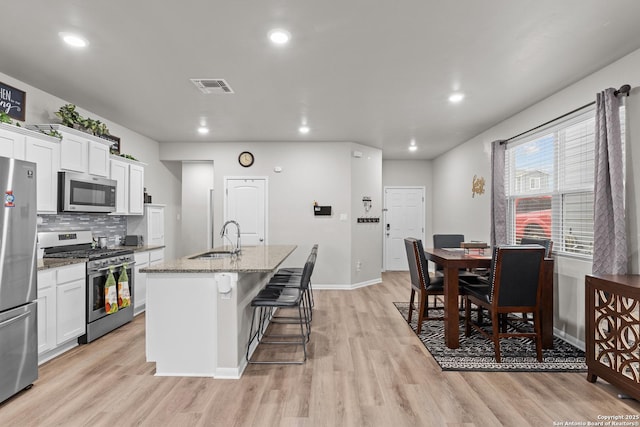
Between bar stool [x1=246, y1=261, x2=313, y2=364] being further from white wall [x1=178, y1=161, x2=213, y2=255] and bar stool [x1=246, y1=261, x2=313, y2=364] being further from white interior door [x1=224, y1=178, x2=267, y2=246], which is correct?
white wall [x1=178, y1=161, x2=213, y2=255]

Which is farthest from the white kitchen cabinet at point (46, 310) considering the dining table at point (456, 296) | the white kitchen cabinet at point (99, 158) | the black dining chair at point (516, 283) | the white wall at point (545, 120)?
the white wall at point (545, 120)

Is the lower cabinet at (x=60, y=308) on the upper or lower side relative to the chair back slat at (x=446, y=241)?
lower

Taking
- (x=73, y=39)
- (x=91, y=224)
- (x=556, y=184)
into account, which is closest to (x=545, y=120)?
(x=556, y=184)

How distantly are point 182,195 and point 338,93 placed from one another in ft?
15.6

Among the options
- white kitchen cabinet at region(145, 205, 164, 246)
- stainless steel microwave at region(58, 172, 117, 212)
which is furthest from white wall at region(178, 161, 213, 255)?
stainless steel microwave at region(58, 172, 117, 212)

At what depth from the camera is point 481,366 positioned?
9.51ft

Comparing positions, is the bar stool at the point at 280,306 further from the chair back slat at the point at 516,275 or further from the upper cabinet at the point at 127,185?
the upper cabinet at the point at 127,185

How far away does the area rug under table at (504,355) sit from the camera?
287 centimetres

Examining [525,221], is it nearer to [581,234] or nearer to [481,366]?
[581,234]

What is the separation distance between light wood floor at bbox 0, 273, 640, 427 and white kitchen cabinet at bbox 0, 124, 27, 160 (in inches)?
72.3

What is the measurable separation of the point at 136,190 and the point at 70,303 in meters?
1.95

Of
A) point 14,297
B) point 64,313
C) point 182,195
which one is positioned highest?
point 182,195

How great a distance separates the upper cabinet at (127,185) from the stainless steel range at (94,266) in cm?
60

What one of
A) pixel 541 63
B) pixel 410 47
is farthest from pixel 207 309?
pixel 541 63
